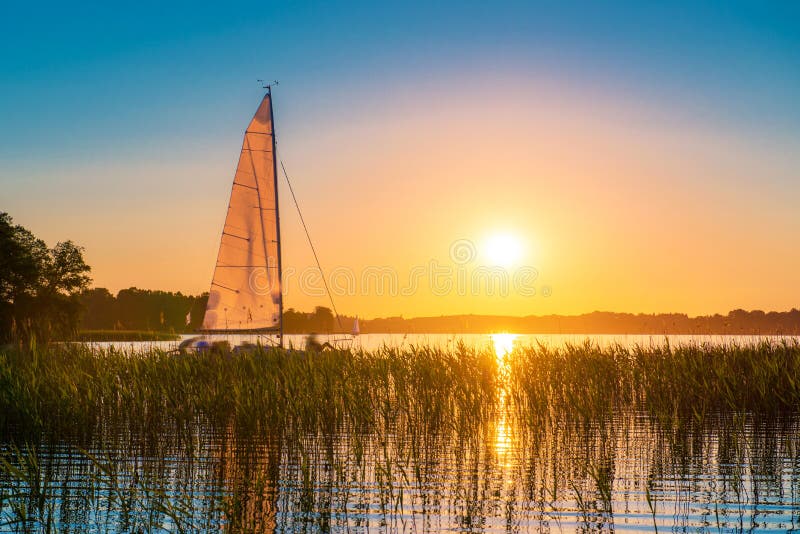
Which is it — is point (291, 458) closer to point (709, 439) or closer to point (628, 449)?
point (628, 449)

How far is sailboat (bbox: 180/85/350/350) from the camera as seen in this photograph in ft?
91.7

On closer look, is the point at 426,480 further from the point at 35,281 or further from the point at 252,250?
the point at 35,281

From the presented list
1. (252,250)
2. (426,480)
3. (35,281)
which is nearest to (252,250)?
(252,250)

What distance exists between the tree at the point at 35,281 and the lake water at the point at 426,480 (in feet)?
127

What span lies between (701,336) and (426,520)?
52.3ft

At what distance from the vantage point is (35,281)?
185 feet

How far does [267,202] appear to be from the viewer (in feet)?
92.1

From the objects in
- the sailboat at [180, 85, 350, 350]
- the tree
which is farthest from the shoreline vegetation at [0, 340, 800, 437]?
the tree

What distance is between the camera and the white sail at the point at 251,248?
27953mm

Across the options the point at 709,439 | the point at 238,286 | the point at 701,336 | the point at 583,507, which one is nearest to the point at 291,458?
the point at 583,507

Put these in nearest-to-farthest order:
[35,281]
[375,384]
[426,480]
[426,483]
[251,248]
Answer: [426,483]
[426,480]
[375,384]
[251,248]
[35,281]

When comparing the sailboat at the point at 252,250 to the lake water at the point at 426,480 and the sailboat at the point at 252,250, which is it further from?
the lake water at the point at 426,480

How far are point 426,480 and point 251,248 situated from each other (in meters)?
19.3

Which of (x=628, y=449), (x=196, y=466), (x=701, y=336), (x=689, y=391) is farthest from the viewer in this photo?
(x=701, y=336)
